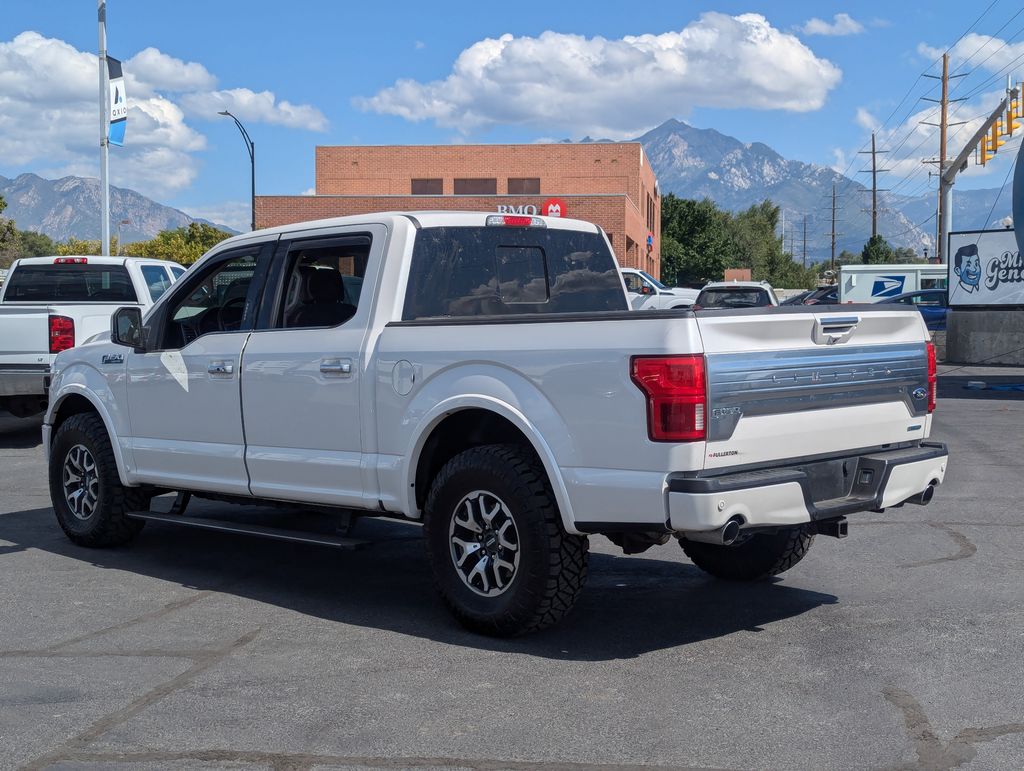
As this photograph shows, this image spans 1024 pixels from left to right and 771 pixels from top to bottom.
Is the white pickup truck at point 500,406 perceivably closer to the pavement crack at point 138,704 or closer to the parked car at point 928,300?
the pavement crack at point 138,704

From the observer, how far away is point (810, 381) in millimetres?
5531

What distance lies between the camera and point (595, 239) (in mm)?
7477

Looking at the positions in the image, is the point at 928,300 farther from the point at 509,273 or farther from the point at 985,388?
the point at 509,273

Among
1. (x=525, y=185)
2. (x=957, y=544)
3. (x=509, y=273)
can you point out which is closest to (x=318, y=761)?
(x=509, y=273)

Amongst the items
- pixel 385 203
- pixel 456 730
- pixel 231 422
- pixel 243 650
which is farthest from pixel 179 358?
pixel 385 203

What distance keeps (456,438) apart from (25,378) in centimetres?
Result: 868

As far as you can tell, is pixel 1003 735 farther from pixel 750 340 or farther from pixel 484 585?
pixel 484 585

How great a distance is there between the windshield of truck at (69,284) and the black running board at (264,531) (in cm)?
698

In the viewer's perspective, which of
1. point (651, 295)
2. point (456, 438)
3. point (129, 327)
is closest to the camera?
point (456, 438)

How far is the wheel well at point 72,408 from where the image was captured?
836cm

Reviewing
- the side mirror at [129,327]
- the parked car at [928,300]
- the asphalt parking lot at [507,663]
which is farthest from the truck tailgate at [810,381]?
the parked car at [928,300]

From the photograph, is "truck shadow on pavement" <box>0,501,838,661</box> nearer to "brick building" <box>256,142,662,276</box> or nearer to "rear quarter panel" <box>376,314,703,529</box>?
"rear quarter panel" <box>376,314,703,529</box>

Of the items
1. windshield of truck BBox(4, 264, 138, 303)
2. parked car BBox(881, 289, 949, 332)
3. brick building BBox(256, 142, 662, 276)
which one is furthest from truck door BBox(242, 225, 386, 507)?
brick building BBox(256, 142, 662, 276)

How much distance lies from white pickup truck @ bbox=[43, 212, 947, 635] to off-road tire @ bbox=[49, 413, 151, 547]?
19 mm
